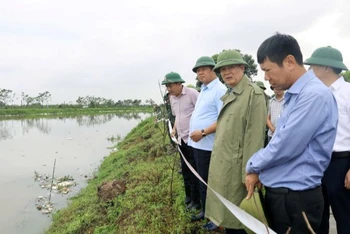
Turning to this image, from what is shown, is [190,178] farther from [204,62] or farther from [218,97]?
[204,62]

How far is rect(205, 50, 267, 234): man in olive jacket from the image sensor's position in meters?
2.20

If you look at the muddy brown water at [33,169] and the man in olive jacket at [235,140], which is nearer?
the man in olive jacket at [235,140]

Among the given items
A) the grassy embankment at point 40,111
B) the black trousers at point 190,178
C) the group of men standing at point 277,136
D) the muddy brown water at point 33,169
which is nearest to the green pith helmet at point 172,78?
the group of men standing at point 277,136

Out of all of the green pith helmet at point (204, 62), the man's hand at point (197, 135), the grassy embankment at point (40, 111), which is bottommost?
the grassy embankment at point (40, 111)

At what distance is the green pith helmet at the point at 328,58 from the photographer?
228cm

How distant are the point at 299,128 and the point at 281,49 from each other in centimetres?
43

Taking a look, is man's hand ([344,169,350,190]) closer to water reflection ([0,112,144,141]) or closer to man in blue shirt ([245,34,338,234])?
man in blue shirt ([245,34,338,234])

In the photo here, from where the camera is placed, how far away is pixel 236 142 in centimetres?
225

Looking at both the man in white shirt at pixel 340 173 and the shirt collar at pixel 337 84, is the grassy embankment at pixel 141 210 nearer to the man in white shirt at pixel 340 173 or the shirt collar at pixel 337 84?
the man in white shirt at pixel 340 173

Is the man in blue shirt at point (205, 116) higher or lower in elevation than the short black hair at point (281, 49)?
lower

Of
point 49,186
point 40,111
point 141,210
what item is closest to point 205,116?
point 141,210

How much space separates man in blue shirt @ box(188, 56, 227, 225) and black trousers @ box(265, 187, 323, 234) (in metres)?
1.20

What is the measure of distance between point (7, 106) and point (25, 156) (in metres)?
47.0

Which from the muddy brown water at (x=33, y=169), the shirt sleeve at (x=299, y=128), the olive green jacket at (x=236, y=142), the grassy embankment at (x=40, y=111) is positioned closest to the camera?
the shirt sleeve at (x=299, y=128)
